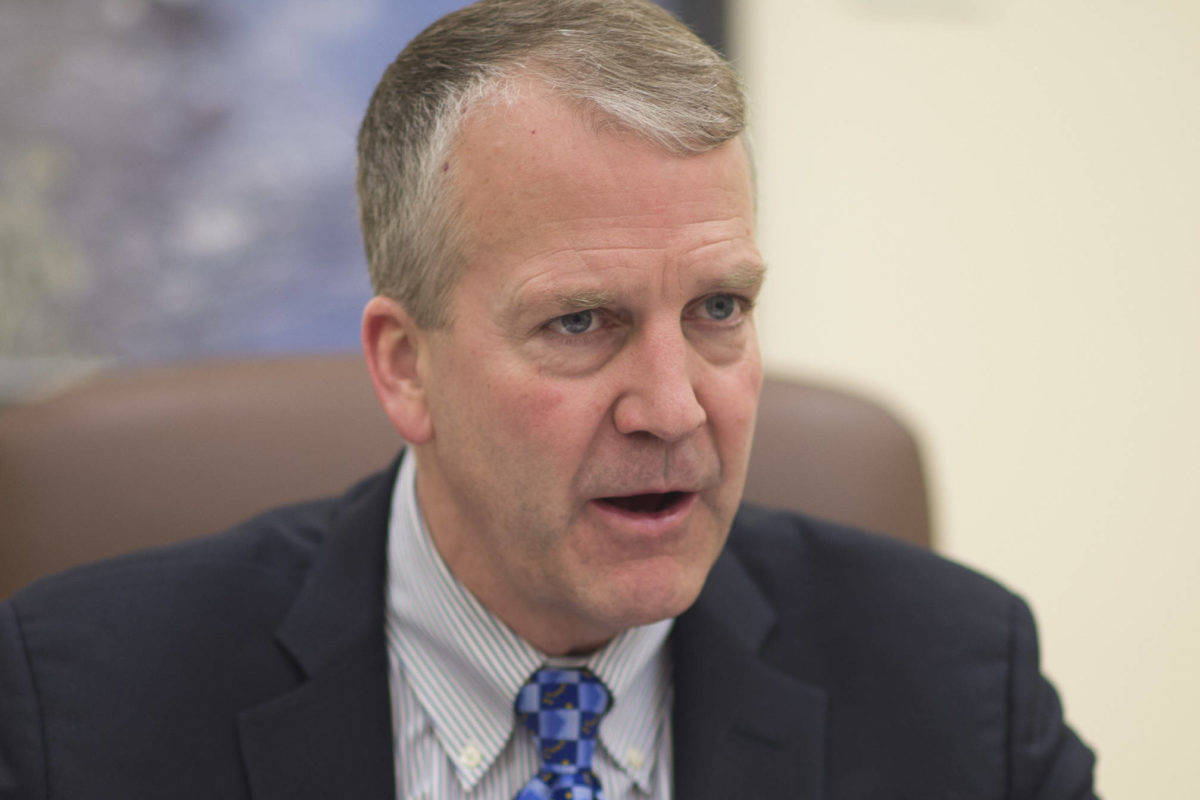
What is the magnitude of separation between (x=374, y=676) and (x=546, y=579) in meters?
0.25

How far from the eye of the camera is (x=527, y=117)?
106cm

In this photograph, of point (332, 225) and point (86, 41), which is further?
point (332, 225)

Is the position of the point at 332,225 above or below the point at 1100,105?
below

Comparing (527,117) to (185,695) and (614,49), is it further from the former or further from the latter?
(185,695)

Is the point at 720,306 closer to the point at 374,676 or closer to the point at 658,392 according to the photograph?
the point at 658,392

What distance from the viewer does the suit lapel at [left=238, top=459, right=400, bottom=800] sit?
115 centimetres

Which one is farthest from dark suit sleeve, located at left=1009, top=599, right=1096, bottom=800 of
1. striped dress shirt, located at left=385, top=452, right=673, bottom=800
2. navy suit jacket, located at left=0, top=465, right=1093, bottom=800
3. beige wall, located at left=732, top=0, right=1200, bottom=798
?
beige wall, located at left=732, top=0, right=1200, bottom=798

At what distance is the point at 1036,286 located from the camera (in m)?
2.29

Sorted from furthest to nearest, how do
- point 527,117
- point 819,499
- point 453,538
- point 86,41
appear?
point 86,41 < point 819,499 < point 453,538 < point 527,117

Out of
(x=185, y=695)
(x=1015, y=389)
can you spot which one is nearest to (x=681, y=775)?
(x=185, y=695)

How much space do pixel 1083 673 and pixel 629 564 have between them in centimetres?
168

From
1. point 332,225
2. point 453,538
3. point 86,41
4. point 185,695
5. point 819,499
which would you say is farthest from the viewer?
point 332,225

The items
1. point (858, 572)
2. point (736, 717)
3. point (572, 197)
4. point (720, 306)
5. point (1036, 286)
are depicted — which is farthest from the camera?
point (1036, 286)

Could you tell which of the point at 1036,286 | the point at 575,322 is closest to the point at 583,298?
the point at 575,322
